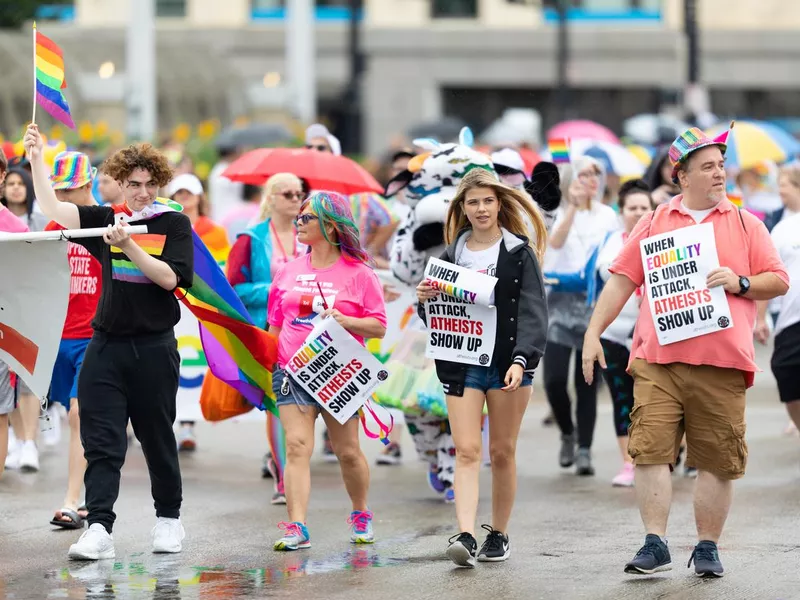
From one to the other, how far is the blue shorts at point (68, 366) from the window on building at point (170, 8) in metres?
41.3

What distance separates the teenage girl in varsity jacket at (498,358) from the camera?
830cm

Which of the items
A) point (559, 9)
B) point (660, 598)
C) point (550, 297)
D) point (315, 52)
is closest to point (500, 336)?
point (660, 598)

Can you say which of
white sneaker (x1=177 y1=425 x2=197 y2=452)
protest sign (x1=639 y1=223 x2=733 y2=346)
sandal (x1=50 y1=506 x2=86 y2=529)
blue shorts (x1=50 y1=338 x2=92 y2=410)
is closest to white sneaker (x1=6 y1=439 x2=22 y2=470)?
white sneaker (x1=177 y1=425 x2=197 y2=452)

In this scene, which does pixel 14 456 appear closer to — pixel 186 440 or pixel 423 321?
pixel 186 440

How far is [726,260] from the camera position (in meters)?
7.89

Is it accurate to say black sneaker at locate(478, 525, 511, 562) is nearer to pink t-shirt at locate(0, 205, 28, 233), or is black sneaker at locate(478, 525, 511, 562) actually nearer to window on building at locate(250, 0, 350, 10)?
pink t-shirt at locate(0, 205, 28, 233)

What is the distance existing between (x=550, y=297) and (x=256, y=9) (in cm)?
3880

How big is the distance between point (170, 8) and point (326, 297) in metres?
42.3

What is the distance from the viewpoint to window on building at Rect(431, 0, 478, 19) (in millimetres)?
50000

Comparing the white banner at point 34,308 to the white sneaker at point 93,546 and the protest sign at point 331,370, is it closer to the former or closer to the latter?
the white sneaker at point 93,546

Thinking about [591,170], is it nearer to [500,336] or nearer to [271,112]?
[500,336]

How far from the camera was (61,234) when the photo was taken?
8.02m

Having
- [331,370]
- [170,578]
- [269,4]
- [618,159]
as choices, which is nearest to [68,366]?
[331,370]

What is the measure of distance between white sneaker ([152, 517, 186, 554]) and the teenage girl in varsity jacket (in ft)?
4.52
